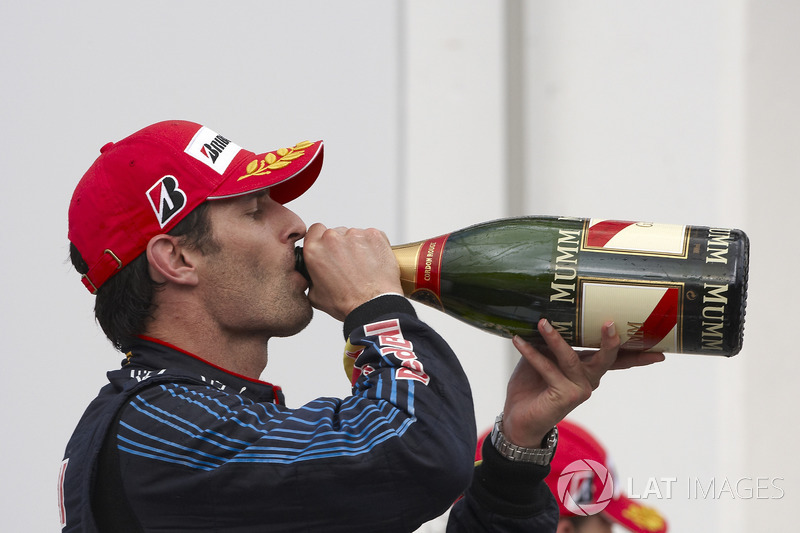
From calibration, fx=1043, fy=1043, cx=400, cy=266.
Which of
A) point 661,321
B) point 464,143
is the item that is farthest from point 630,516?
point 464,143

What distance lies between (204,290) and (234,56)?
63.0 inches

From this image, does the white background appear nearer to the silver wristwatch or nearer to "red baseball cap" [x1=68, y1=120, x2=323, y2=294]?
"red baseball cap" [x1=68, y1=120, x2=323, y2=294]

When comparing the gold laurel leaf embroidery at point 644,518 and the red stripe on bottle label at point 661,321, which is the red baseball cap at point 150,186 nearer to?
the red stripe on bottle label at point 661,321

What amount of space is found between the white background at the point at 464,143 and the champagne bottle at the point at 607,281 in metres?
1.37

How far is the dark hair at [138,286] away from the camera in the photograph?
195cm

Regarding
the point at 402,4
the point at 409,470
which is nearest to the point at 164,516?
the point at 409,470

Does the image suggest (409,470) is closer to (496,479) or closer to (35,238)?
(496,479)

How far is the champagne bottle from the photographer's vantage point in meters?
1.78

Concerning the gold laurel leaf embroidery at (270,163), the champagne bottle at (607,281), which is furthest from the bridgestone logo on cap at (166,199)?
the champagne bottle at (607,281)

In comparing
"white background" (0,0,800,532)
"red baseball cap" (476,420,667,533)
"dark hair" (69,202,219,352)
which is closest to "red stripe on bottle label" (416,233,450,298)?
"dark hair" (69,202,219,352)

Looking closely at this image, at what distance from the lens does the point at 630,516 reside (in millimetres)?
2656

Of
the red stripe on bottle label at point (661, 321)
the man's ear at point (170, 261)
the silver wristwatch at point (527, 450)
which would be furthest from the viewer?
the silver wristwatch at point (527, 450)

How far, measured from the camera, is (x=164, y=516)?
166cm

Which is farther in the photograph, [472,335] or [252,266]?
[472,335]
